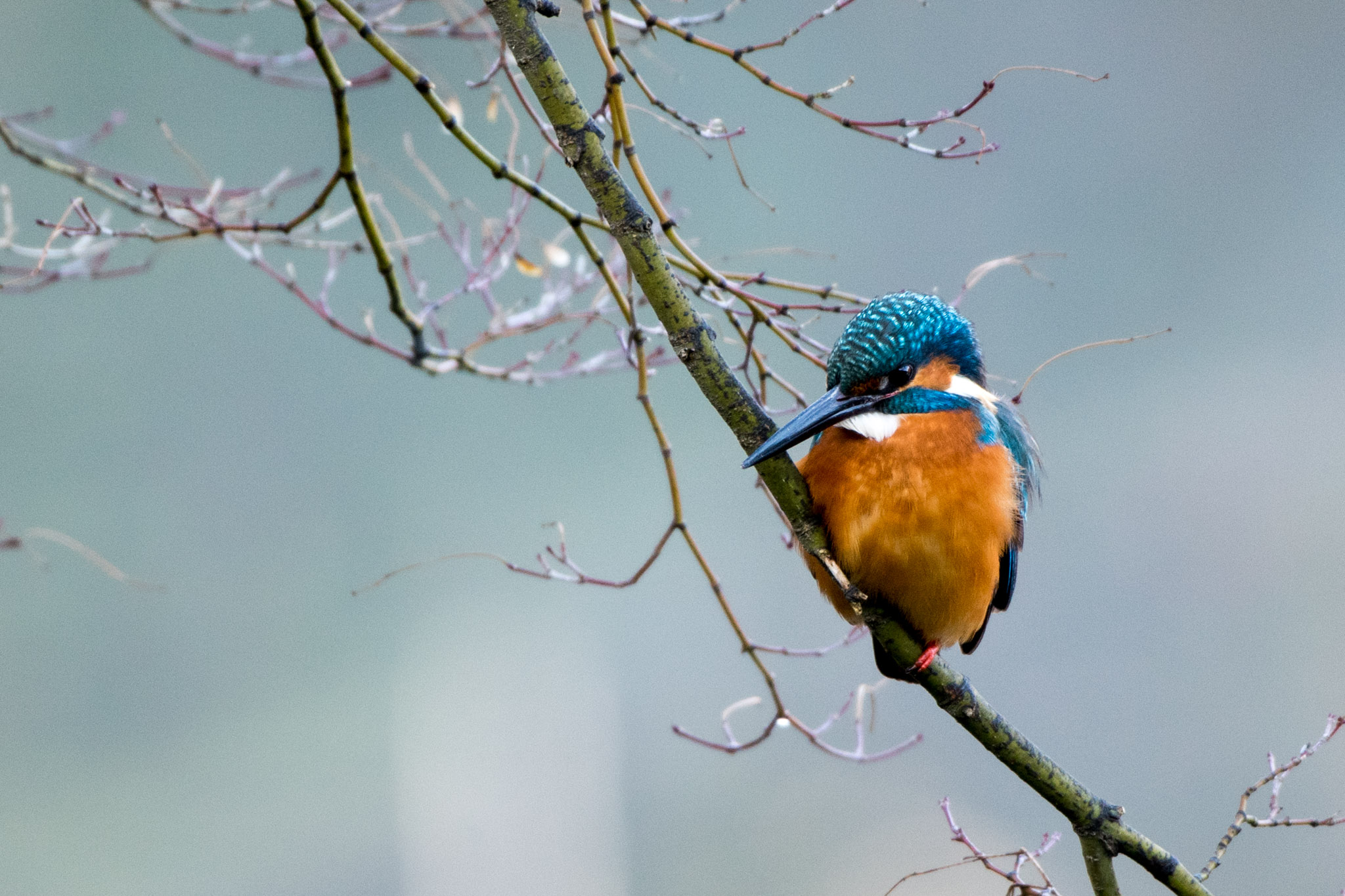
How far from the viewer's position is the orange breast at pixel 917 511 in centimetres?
90

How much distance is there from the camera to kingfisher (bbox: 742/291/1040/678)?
897mm

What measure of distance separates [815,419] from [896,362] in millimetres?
108

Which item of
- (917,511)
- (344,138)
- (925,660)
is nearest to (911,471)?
(917,511)

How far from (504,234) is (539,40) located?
1.34 feet

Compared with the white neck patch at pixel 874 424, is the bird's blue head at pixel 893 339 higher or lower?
higher

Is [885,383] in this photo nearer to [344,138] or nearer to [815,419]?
[815,419]

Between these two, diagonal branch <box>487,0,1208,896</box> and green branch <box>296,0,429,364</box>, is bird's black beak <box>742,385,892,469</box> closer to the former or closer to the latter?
diagonal branch <box>487,0,1208,896</box>

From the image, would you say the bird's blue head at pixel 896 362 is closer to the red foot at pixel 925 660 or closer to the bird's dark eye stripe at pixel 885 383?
the bird's dark eye stripe at pixel 885 383

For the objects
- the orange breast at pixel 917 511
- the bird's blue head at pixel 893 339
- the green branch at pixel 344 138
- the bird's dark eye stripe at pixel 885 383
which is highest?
the green branch at pixel 344 138

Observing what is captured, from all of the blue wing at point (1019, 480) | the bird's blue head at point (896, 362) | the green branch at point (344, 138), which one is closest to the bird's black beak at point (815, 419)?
the bird's blue head at point (896, 362)

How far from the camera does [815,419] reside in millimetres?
839

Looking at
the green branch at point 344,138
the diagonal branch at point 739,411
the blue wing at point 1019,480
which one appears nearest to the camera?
the diagonal branch at point 739,411

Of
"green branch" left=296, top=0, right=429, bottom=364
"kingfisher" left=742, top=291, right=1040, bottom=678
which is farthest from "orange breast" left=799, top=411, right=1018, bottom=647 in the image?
"green branch" left=296, top=0, right=429, bottom=364

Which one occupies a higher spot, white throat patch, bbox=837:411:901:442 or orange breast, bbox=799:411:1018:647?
white throat patch, bbox=837:411:901:442
